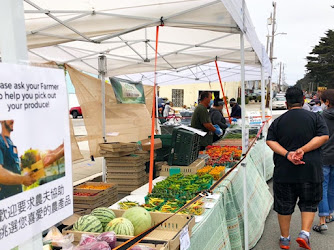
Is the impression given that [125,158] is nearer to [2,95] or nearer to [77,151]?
[77,151]

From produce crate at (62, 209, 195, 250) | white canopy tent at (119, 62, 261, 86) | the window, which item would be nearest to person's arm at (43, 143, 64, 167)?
produce crate at (62, 209, 195, 250)

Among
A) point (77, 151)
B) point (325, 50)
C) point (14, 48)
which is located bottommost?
point (77, 151)

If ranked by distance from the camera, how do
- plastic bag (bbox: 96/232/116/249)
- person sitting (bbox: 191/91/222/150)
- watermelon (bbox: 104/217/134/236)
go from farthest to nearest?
person sitting (bbox: 191/91/222/150), watermelon (bbox: 104/217/134/236), plastic bag (bbox: 96/232/116/249)

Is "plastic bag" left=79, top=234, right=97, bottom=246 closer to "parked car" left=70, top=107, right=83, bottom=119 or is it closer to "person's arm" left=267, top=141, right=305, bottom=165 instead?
"person's arm" left=267, top=141, right=305, bottom=165

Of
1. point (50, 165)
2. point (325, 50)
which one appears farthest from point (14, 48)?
point (325, 50)

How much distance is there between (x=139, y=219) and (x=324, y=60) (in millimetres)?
67375

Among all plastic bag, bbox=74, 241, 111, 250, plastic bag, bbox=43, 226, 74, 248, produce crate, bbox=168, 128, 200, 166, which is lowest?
plastic bag, bbox=43, 226, 74, 248

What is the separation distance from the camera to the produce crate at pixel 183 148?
16.8 feet

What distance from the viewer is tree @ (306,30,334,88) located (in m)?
58.3

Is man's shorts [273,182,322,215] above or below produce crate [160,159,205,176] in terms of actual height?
below

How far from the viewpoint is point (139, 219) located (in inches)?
107

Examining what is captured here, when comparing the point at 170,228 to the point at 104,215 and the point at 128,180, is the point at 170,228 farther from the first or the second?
the point at 128,180

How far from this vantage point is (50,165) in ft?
4.25

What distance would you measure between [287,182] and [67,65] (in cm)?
509
